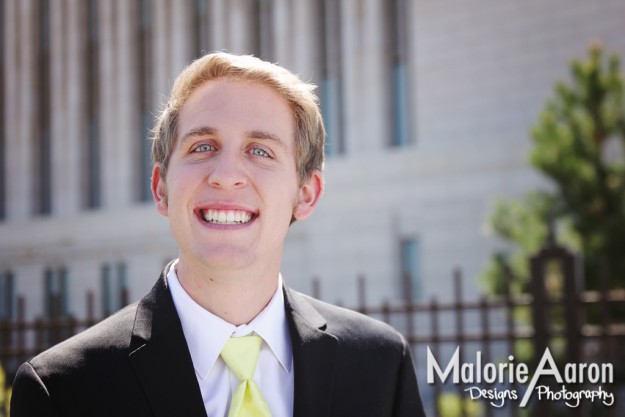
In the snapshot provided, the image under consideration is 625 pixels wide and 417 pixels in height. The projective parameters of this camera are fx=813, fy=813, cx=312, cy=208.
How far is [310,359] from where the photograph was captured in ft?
6.84

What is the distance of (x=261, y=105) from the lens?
207 cm

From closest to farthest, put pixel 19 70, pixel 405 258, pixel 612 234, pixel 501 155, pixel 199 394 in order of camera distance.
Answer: pixel 199 394
pixel 612 234
pixel 501 155
pixel 405 258
pixel 19 70

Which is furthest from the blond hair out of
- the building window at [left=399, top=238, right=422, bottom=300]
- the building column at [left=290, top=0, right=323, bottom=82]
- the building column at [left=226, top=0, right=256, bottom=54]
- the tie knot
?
the building column at [left=226, top=0, right=256, bottom=54]

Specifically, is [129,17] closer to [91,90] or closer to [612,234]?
[91,90]

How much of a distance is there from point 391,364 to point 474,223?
15.2 m

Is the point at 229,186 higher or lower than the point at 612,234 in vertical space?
→ higher

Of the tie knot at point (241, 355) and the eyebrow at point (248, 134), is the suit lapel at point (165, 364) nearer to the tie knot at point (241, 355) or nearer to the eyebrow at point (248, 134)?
the tie knot at point (241, 355)

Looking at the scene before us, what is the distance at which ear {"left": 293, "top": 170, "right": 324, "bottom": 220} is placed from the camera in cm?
229

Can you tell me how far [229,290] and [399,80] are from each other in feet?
60.1

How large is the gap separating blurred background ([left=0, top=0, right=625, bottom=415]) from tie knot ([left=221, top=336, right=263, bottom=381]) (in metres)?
10.8

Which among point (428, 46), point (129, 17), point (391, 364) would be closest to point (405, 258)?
point (428, 46)

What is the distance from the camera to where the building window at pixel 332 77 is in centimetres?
2042

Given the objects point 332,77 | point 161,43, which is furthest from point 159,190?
point 161,43

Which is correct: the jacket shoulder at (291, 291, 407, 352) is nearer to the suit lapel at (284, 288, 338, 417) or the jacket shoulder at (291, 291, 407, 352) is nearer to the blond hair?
the suit lapel at (284, 288, 338, 417)
